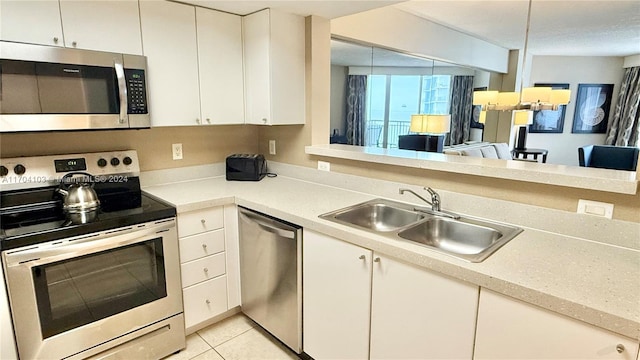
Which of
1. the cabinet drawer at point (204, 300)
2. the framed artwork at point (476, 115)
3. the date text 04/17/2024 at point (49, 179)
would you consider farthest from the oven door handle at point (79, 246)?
the framed artwork at point (476, 115)

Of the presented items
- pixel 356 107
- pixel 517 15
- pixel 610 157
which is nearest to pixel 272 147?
pixel 356 107

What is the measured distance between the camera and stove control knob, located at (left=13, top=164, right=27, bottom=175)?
1.82 metres

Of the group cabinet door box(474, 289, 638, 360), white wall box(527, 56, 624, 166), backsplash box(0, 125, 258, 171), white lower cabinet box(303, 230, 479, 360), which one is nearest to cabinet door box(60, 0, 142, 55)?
backsplash box(0, 125, 258, 171)

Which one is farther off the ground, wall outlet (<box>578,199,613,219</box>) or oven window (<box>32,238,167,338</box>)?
wall outlet (<box>578,199,613,219</box>)

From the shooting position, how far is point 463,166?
1763 mm

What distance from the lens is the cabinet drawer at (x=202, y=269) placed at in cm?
204

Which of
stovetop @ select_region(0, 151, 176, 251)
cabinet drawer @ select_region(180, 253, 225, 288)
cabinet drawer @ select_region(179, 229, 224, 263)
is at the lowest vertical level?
cabinet drawer @ select_region(180, 253, 225, 288)

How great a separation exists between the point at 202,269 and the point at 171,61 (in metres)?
1.25

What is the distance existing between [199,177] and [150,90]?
0.78 m

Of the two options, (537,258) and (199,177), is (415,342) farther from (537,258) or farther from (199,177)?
(199,177)

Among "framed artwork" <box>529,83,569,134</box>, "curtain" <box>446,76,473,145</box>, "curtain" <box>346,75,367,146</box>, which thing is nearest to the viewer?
"curtain" <box>346,75,367,146</box>

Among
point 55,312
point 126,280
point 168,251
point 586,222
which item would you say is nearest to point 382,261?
point 586,222

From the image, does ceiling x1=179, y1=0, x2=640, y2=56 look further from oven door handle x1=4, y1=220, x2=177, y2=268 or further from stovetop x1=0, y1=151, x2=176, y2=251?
oven door handle x1=4, y1=220, x2=177, y2=268

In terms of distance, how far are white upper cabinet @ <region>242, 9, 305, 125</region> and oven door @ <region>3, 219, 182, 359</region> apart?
0.98 metres
